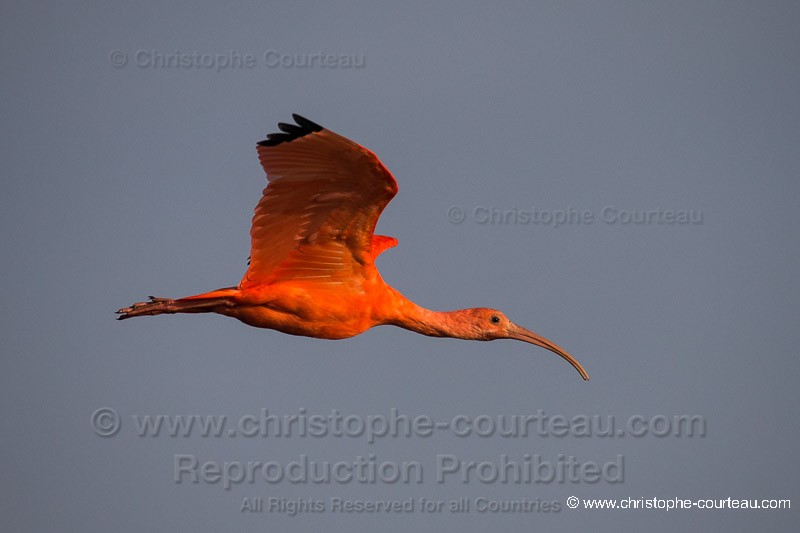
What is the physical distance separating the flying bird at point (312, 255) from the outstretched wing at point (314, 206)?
0.05 ft

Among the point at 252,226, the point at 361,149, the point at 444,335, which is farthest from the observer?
the point at 444,335

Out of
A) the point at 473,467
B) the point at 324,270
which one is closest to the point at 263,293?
the point at 324,270

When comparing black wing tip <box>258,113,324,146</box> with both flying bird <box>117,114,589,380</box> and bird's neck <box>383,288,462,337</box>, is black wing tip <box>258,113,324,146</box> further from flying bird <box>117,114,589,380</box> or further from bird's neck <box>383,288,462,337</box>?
bird's neck <box>383,288,462,337</box>

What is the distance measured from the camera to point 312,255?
20703mm

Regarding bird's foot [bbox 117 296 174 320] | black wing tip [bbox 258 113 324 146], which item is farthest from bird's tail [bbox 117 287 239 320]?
black wing tip [bbox 258 113 324 146]

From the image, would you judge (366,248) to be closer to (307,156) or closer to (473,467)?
(307,156)

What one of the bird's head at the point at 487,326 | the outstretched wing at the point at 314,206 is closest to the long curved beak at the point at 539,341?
the bird's head at the point at 487,326

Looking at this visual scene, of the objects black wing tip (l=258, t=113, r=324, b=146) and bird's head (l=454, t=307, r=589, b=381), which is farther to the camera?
bird's head (l=454, t=307, r=589, b=381)

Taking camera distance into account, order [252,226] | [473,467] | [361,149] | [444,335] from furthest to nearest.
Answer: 1. [473,467]
2. [444,335]
3. [252,226]
4. [361,149]

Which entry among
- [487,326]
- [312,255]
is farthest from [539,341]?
[312,255]

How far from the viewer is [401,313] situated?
21.6 m

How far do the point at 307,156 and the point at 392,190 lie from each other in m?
1.43

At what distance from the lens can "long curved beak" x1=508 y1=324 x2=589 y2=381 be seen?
22.7 metres

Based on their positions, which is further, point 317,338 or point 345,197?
point 317,338
